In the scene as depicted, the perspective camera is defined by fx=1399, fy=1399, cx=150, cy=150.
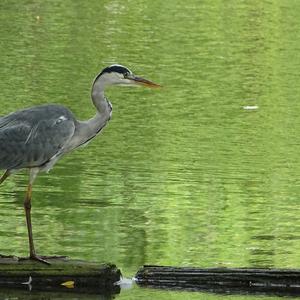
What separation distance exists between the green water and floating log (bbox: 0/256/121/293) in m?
0.23

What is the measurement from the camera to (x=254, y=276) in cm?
982

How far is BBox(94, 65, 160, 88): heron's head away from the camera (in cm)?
1038

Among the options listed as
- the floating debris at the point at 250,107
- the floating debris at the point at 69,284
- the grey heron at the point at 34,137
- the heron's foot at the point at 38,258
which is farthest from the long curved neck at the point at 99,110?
the floating debris at the point at 250,107

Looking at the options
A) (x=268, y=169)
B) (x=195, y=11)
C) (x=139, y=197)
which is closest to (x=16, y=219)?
(x=139, y=197)

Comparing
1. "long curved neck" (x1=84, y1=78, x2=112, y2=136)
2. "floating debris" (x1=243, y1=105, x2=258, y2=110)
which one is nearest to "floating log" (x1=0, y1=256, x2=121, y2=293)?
"long curved neck" (x1=84, y1=78, x2=112, y2=136)

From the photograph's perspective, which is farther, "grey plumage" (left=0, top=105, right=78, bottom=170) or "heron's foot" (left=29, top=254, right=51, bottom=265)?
"grey plumage" (left=0, top=105, right=78, bottom=170)

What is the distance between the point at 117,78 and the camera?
10.4 m

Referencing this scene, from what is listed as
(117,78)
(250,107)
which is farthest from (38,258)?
(250,107)

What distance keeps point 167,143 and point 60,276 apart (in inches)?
265

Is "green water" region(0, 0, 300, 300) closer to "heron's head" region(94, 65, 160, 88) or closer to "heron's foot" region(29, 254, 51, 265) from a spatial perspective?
"heron's foot" region(29, 254, 51, 265)

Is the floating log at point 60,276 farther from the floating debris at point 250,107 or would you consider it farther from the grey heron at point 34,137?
the floating debris at point 250,107

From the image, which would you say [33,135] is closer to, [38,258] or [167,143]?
[38,258]

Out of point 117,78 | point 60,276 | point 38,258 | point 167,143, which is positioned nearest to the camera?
point 60,276

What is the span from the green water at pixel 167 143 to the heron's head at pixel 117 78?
1394mm
